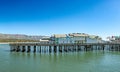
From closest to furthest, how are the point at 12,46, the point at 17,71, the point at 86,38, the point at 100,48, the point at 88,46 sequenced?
the point at 17,71 → the point at 12,46 → the point at 88,46 → the point at 100,48 → the point at 86,38

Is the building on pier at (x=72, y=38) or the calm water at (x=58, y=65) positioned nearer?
the calm water at (x=58, y=65)

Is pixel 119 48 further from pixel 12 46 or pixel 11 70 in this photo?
pixel 11 70

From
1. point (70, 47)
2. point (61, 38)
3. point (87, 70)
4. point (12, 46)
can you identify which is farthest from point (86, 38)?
point (87, 70)

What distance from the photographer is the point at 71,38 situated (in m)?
70.4

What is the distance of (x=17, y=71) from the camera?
2620cm

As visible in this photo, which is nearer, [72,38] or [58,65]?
[58,65]

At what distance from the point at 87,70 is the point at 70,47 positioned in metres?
32.7

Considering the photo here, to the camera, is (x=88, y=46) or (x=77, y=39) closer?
(x=88, y=46)

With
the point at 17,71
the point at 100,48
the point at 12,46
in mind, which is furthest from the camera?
the point at 100,48

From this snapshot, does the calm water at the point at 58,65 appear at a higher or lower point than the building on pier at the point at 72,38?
lower

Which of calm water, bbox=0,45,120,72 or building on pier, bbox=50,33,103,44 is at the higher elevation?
building on pier, bbox=50,33,103,44

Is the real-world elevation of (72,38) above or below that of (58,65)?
above

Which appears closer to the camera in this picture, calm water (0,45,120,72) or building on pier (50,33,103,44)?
calm water (0,45,120,72)

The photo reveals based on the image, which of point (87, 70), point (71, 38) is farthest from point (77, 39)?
point (87, 70)
